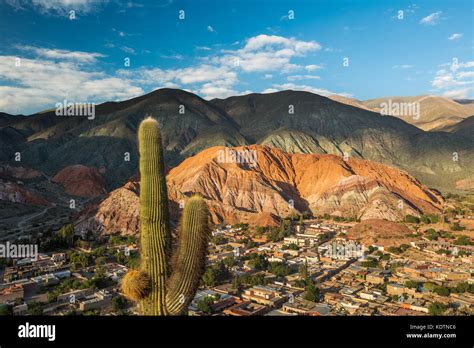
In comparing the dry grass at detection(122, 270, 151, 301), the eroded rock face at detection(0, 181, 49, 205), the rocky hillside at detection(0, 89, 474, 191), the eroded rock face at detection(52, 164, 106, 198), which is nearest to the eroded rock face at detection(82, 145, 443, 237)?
the eroded rock face at detection(52, 164, 106, 198)

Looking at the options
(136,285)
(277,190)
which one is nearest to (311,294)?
(136,285)

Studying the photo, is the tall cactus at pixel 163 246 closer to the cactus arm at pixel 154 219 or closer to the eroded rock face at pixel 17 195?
the cactus arm at pixel 154 219

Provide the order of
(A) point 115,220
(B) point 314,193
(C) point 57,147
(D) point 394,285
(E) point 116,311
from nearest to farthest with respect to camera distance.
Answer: (E) point 116,311
(D) point 394,285
(A) point 115,220
(B) point 314,193
(C) point 57,147

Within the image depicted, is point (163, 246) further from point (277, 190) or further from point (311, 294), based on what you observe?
point (277, 190)

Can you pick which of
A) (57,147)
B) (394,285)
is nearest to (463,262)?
(394,285)

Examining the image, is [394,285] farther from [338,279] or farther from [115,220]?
[115,220]

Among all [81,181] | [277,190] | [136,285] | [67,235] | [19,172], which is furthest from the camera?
[19,172]
